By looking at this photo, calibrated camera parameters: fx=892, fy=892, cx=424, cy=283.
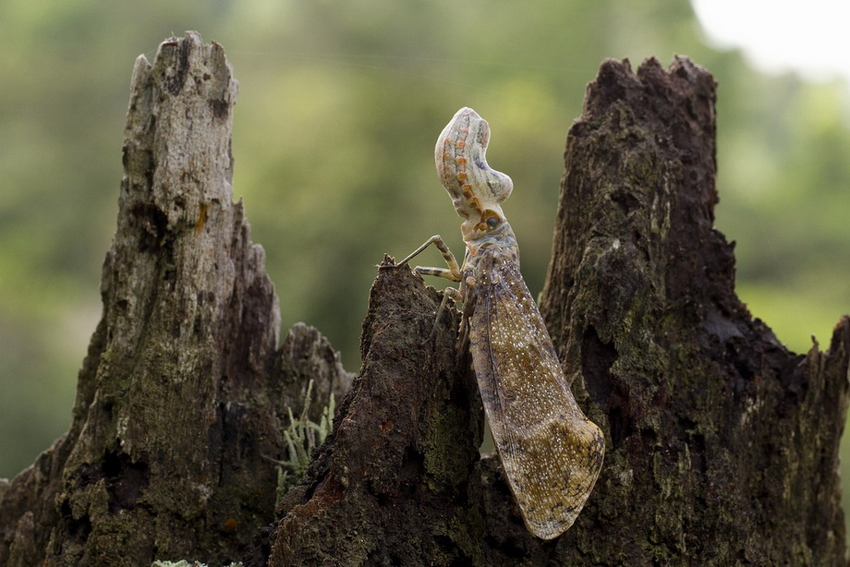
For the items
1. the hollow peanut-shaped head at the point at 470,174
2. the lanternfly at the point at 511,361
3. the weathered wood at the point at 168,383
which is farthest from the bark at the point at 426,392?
the hollow peanut-shaped head at the point at 470,174

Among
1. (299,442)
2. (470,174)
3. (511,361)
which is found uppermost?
(470,174)

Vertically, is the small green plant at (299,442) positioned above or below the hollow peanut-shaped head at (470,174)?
below

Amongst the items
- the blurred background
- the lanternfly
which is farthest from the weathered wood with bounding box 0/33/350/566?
the blurred background

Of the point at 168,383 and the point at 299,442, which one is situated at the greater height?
the point at 168,383

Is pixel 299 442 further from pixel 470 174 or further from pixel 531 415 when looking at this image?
pixel 470 174

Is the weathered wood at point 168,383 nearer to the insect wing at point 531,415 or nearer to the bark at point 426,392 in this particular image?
the bark at point 426,392

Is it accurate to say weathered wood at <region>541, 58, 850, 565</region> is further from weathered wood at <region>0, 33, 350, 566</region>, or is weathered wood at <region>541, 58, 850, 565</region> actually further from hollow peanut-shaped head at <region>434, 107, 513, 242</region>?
weathered wood at <region>0, 33, 350, 566</region>

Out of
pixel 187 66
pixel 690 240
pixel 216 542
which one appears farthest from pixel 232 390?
pixel 690 240

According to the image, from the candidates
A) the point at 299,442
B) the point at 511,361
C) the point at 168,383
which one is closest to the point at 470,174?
the point at 511,361
